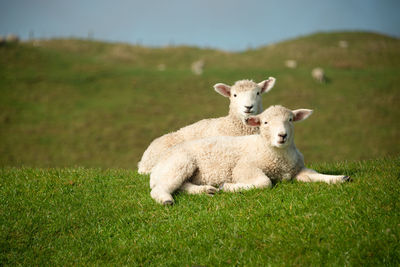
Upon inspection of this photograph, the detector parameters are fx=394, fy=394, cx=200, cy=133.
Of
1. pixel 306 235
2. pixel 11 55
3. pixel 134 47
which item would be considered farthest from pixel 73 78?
pixel 306 235

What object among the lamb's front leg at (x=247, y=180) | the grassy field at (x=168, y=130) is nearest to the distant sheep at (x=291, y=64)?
the grassy field at (x=168, y=130)

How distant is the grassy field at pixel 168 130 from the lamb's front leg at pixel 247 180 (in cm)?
19

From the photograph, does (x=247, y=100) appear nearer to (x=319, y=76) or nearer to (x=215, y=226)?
(x=215, y=226)

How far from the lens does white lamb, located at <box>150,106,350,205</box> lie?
626 centimetres

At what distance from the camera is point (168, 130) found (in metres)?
26.2

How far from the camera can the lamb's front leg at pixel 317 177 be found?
6.12 metres

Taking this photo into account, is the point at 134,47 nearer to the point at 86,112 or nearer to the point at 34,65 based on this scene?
the point at 34,65

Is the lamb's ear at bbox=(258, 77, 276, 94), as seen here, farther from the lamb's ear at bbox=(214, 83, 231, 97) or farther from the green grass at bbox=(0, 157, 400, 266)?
the green grass at bbox=(0, 157, 400, 266)

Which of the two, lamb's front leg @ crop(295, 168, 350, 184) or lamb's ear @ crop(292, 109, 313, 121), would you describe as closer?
lamb's front leg @ crop(295, 168, 350, 184)

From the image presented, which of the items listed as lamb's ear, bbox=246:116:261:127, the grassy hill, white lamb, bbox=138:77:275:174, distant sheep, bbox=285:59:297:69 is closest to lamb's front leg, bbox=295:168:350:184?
lamb's ear, bbox=246:116:261:127

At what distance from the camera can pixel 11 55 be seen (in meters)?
34.4

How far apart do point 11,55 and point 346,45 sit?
36.9 metres

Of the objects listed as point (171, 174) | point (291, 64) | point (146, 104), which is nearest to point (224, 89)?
point (171, 174)

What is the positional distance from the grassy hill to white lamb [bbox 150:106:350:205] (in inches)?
615
